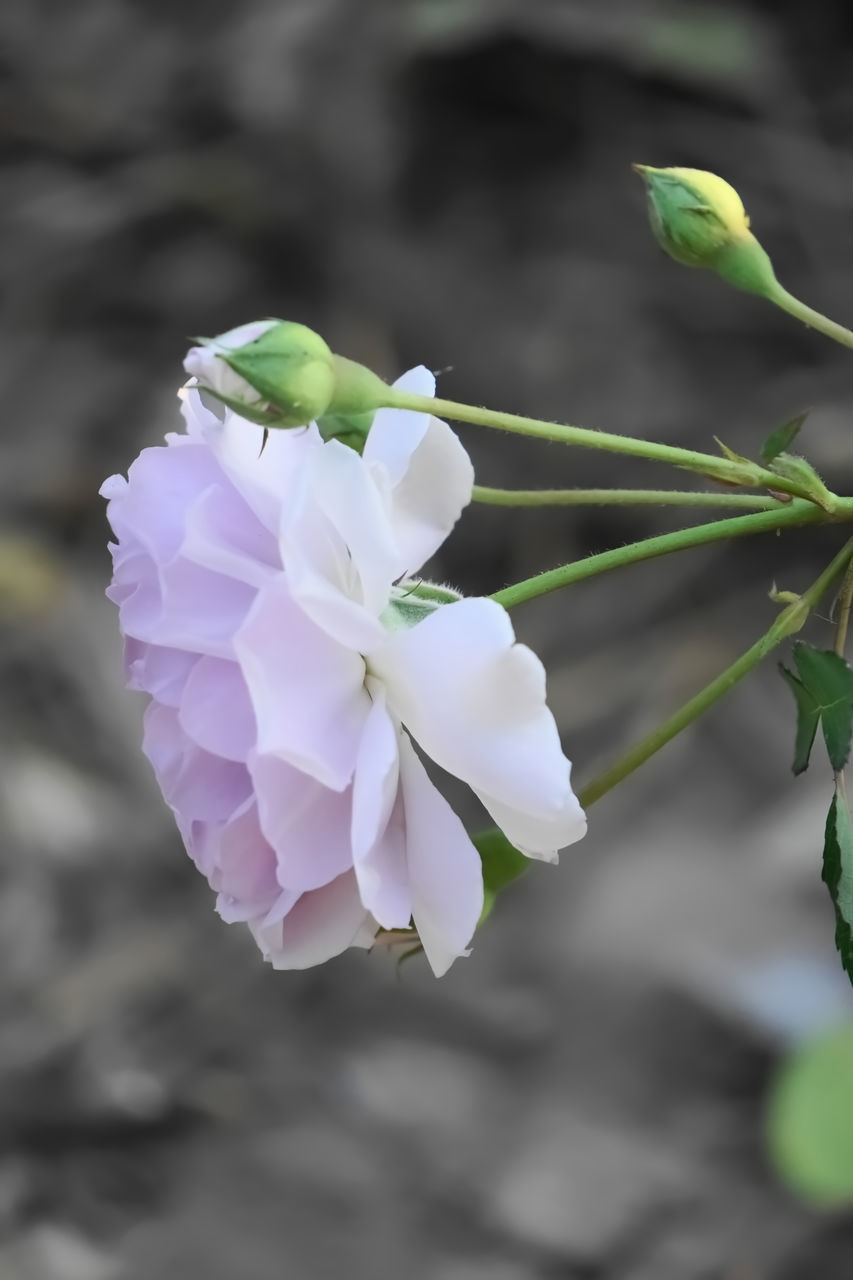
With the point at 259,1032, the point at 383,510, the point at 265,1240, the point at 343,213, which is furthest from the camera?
the point at 343,213

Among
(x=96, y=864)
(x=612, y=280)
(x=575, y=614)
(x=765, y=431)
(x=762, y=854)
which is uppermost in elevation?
(x=612, y=280)

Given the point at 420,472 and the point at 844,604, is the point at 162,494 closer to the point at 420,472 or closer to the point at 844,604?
the point at 420,472

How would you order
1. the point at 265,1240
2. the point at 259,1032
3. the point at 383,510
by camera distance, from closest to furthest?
the point at 383,510, the point at 265,1240, the point at 259,1032

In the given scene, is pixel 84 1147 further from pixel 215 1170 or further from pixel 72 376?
pixel 72 376

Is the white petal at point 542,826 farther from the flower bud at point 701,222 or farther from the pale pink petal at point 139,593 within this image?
the flower bud at point 701,222

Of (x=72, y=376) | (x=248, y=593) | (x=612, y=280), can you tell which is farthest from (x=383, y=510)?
(x=72, y=376)

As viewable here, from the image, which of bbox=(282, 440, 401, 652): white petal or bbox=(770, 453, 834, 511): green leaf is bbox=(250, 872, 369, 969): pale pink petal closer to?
bbox=(282, 440, 401, 652): white petal

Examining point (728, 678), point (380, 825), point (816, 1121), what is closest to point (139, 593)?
point (380, 825)
